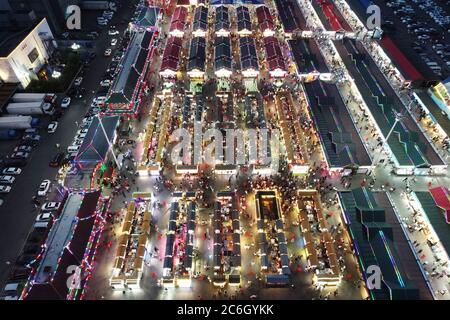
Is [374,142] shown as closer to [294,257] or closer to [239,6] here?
[294,257]

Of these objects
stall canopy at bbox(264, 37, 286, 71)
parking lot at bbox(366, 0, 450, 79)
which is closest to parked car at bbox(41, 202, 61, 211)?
stall canopy at bbox(264, 37, 286, 71)

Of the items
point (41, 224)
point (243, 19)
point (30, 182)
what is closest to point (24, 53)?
point (30, 182)

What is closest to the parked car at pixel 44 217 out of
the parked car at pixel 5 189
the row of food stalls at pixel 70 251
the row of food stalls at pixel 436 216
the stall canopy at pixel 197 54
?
the row of food stalls at pixel 70 251

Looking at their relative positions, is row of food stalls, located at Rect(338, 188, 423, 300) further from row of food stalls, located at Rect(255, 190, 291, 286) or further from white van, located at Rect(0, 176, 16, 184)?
white van, located at Rect(0, 176, 16, 184)

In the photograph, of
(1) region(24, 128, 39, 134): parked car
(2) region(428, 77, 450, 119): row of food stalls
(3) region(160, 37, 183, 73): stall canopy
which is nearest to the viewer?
(1) region(24, 128, 39, 134): parked car

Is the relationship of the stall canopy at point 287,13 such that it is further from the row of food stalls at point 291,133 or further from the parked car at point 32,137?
the parked car at point 32,137

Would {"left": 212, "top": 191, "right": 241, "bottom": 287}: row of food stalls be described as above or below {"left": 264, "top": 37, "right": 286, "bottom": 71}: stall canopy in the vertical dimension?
below
